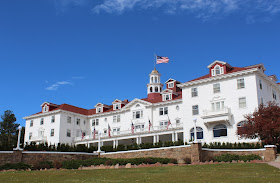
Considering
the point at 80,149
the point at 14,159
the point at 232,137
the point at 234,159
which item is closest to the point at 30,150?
the point at 14,159

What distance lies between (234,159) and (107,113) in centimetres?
3629

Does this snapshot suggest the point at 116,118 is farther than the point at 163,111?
Yes

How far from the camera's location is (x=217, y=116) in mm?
43250

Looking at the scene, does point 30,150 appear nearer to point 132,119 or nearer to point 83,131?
point 132,119

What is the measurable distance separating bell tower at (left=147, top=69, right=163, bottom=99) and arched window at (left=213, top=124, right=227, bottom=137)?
67.3 ft

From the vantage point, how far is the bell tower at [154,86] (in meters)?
63.2

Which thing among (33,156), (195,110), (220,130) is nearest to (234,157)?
(220,130)

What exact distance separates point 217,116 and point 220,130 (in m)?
2.13

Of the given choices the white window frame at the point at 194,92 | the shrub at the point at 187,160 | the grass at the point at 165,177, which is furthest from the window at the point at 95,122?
the grass at the point at 165,177

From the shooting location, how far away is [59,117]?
197ft

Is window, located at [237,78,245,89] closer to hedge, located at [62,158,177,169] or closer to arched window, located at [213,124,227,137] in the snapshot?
arched window, located at [213,124,227,137]

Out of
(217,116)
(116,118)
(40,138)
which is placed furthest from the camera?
(116,118)

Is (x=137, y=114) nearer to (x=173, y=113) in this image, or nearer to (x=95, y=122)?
(x=173, y=113)

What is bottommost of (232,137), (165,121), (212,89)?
(232,137)
